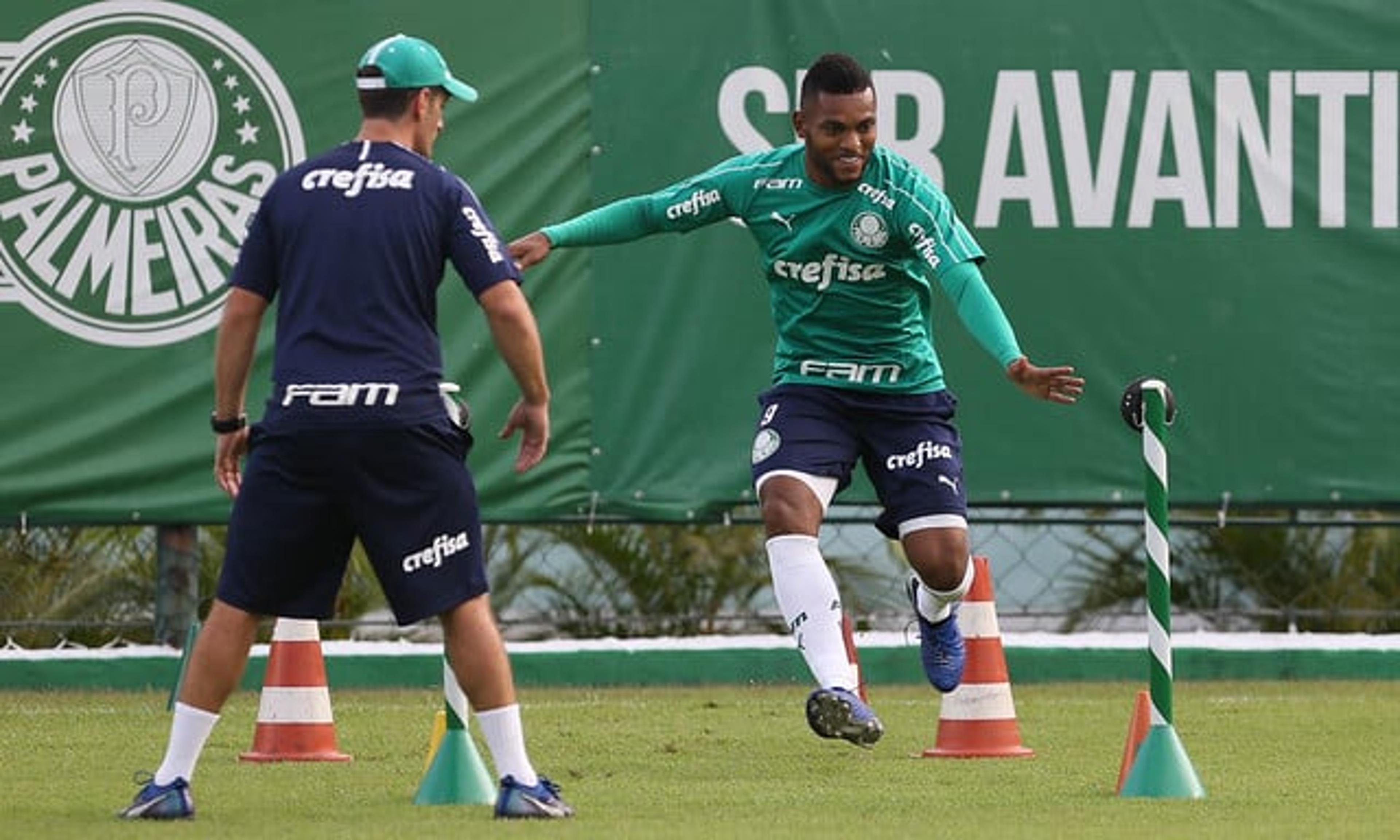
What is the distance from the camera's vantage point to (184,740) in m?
7.38

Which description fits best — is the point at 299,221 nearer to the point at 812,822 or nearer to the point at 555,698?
the point at 812,822

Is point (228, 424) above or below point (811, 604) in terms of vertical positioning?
above

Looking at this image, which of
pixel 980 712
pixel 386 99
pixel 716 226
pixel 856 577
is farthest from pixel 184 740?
pixel 856 577

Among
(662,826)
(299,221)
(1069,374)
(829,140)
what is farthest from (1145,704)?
(299,221)

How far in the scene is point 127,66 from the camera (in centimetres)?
1170

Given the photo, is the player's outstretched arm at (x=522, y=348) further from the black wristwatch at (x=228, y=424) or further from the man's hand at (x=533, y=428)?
the black wristwatch at (x=228, y=424)

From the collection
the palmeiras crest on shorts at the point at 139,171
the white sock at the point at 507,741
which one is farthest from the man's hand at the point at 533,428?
the palmeiras crest on shorts at the point at 139,171

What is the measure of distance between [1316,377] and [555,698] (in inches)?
131

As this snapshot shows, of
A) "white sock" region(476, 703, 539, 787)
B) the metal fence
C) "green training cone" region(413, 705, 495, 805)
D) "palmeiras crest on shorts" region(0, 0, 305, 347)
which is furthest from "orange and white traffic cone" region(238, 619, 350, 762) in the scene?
the metal fence

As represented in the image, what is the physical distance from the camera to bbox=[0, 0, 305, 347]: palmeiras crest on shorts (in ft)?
38.3

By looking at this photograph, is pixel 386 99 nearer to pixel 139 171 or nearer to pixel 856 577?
pixel 139 171

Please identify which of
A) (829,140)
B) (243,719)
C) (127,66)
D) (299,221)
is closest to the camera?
(299,221)

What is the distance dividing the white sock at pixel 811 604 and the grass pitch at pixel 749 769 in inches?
13.5

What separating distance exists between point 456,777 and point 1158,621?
1.87m
